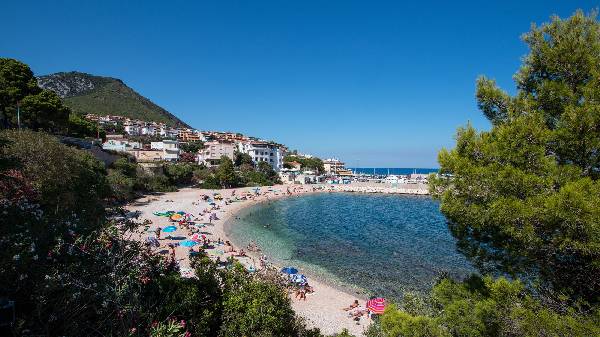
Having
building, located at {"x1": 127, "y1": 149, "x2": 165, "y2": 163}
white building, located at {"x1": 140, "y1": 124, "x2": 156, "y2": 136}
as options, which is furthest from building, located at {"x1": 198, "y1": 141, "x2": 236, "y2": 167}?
white building, located at {"x1": 140, "y1": 124, "x2": 156, "y2": 136}

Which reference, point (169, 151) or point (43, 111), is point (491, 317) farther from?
point (169, 151)

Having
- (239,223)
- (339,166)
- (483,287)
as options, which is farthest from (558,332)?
(339,166)

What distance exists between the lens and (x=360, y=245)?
28906 mm

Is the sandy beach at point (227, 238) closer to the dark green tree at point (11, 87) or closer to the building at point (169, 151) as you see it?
the dark green tree at point (11, 87)

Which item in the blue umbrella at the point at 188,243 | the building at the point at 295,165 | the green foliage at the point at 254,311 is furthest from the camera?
the building at the point at 295,165

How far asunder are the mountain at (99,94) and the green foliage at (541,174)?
143077 millimetres

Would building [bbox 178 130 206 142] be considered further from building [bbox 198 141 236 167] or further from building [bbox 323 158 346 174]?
building [bbox 323 158 346 174]

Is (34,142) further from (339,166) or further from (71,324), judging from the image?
(339,166)

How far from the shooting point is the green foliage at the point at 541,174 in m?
5.18

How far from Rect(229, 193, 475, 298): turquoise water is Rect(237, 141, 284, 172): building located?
144 ft

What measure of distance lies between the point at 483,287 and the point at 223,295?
6.76 m

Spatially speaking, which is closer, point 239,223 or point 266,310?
point 266,310

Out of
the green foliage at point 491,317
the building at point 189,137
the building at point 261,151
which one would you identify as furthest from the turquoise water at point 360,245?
the building at point 189,137

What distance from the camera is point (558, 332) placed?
4.64 meters
